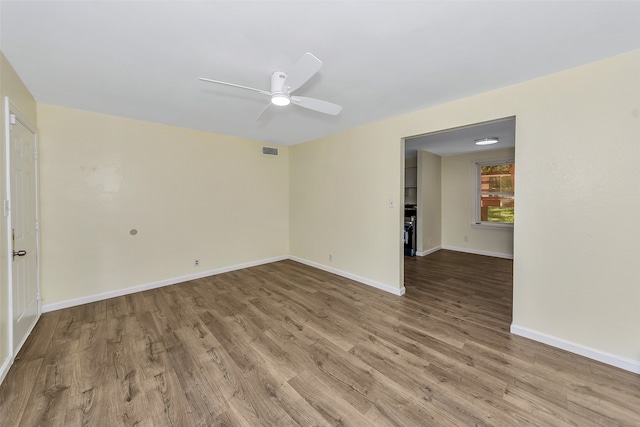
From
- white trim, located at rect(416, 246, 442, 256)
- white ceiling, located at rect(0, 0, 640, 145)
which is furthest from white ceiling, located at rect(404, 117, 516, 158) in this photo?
white trim, located at rect(416, 246, 442, 256)

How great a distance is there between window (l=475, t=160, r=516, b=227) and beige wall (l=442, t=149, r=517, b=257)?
6.0 inches

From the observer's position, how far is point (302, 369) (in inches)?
77.5

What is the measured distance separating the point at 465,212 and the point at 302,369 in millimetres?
5654

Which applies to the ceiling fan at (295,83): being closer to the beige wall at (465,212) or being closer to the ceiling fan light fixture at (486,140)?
the ceiling fan light fixture at (486,140)

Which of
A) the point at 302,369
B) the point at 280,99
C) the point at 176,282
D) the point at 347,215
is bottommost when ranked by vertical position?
the point at 302,369

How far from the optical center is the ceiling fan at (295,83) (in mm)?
1594

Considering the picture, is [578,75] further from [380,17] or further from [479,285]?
[479,285]

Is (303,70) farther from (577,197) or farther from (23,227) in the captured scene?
(23,227)

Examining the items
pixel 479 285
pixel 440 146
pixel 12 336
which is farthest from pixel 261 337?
pixel 440 146

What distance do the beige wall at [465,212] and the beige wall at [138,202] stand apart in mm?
4560

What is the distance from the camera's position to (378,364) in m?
2.02

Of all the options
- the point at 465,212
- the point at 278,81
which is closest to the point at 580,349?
the point at 278,81

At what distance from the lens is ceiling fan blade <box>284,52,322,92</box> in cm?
153

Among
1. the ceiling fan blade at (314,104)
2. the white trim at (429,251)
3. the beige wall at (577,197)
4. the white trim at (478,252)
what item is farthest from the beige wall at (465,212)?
the ceiling fan blade at (314,104)
